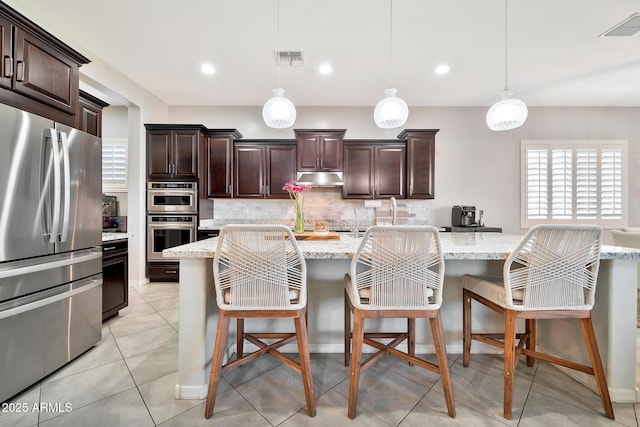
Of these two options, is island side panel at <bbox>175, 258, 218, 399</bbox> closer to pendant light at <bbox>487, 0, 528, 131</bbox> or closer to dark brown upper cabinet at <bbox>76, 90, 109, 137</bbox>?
dark brown upper cabinet at <bbox>76, 90, 109, 137</bbox>

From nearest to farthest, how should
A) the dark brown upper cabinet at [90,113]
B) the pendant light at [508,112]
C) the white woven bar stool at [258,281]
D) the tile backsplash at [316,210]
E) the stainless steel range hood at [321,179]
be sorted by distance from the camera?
the white woven bar stool at [258,281] < the pendant light at [508,112] < the dark brown upper cabinet at [90,113] < the stainless steel range hood at [321,179] < the tile backsplash at [316,210]

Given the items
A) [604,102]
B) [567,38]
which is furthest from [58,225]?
[604,102]

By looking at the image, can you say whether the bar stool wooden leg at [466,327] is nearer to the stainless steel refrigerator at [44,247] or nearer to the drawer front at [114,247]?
the stainless steel refrigerator at [44,247]

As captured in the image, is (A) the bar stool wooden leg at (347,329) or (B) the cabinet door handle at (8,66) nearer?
(B) the cabinet door handle at (8,66)

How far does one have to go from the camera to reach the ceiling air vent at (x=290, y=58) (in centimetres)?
296

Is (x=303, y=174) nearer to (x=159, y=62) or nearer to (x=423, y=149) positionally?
→ (x=423, y=149)

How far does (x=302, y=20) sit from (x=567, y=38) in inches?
108

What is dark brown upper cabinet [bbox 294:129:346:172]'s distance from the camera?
417 cm

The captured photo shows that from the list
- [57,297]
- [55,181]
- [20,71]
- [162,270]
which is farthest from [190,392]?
[162,270]

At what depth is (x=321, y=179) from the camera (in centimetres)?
407

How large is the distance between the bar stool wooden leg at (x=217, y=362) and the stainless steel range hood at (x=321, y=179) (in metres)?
2.82

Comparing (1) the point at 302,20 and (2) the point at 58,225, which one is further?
(1) the point at 302,20

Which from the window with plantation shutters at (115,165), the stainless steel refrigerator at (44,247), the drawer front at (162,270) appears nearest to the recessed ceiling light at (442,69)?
the stainless steel refrigerator at (44,247)

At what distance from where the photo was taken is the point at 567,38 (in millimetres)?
2719
